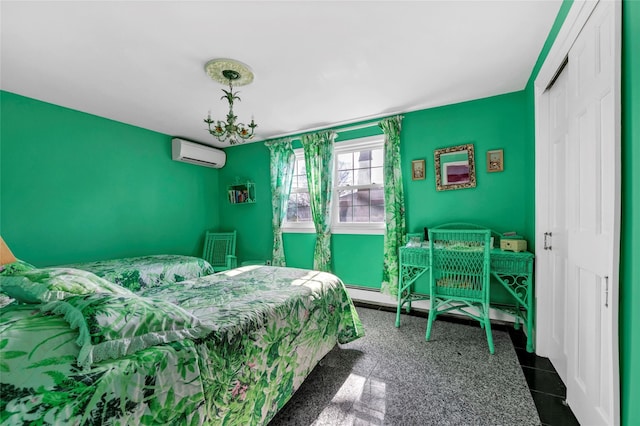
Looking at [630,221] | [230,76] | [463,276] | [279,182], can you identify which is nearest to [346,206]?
[279,182]

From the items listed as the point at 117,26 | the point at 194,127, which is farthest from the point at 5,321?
the point at 194,127

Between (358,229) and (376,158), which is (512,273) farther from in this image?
(376,158)

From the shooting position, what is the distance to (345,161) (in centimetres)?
361

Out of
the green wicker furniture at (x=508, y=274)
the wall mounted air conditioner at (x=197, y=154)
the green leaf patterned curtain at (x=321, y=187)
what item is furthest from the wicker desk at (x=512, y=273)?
the wall mounted air conditioner at (x=197, y=154)

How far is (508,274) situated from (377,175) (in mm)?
1825

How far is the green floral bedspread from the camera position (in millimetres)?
2545

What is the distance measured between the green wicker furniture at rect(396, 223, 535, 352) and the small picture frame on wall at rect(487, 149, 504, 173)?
2.11 ft

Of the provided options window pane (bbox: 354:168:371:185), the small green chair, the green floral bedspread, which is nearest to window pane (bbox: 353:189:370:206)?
window pane (bbox: 354:168:371:185)

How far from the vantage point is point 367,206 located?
11.4ft

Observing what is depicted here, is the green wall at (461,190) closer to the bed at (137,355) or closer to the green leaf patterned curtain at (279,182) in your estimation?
the green leaf patterned curtain at (279,182)

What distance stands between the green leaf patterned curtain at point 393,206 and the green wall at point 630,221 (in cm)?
207

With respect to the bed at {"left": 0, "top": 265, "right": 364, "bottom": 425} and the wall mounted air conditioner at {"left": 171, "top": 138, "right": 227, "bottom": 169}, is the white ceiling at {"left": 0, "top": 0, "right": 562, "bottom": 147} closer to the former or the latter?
the wall mounted air conditioner at {"left": 171, "top": 138, "right": 227, "bottom": 169}

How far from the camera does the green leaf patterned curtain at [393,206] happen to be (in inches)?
121

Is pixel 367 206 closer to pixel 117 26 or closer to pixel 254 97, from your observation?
pixel 254 97
